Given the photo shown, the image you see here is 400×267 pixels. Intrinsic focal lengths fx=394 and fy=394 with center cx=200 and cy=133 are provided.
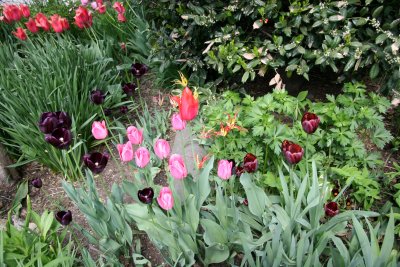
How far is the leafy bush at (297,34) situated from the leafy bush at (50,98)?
0.67 meters

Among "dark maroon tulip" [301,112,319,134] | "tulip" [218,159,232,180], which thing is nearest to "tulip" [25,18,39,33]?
"tulip" [218,159,232,180]

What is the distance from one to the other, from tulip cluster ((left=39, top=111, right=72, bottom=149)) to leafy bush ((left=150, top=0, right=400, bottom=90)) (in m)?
1.25

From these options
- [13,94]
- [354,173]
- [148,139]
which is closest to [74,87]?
[13,94]

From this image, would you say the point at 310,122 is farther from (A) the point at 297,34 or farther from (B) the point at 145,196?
(A) the point at 297,34

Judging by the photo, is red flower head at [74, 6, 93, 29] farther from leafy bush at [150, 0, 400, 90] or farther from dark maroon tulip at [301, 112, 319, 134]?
dark maroon tulip at [301, 112, 319, 134]

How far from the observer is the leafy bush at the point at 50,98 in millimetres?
2496

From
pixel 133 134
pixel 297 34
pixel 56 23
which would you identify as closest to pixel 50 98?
pixel 56 23

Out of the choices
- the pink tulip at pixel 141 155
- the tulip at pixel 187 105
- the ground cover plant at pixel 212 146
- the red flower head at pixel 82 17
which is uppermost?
the red flower head at pixel 82 17

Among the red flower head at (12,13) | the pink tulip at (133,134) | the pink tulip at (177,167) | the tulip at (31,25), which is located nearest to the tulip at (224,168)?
the pink tulip at (177,167)

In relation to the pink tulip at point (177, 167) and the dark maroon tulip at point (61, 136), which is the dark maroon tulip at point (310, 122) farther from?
the dark maroon tulip at point (61, 136)

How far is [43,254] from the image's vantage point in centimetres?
185

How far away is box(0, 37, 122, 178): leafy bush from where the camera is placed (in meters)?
2.50

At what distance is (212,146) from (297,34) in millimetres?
936

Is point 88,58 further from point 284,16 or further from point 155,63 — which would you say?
point 284,16
